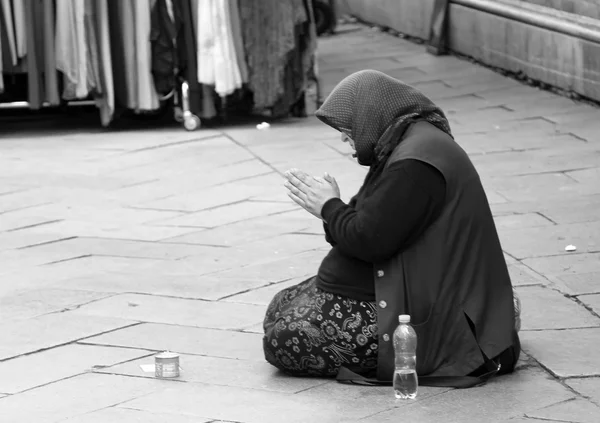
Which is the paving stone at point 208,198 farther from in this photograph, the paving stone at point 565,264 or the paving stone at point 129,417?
the paving stone at point 129,417

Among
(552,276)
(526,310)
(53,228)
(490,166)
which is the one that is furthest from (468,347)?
(490,166)

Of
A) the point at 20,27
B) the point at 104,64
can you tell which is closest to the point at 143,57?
the point at 104,64

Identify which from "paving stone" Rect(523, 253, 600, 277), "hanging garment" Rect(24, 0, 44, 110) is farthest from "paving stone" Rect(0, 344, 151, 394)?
"hanging garment" Rect(24, 0, 44, 110)

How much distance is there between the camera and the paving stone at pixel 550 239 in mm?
5477

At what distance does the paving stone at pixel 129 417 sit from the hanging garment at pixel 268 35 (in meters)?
4.96

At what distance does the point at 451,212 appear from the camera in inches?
150

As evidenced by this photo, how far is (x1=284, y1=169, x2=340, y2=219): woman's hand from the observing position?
154 inches

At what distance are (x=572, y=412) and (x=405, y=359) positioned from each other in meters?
0.53

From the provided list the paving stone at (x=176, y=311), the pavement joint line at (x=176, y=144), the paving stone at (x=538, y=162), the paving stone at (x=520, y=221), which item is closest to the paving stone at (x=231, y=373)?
the paving stone at (x=176, y=311)

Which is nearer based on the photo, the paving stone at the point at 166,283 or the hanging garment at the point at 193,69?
the paving stone at the point at 166,283

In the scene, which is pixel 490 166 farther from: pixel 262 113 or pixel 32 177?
pixel 32 177

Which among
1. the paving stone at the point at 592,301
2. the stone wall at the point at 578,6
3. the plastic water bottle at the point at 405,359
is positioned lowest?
the paving stone at the point at 592,301

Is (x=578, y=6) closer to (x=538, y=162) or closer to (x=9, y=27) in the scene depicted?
(x=538, y=162)

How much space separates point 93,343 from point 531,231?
7.77 feet
